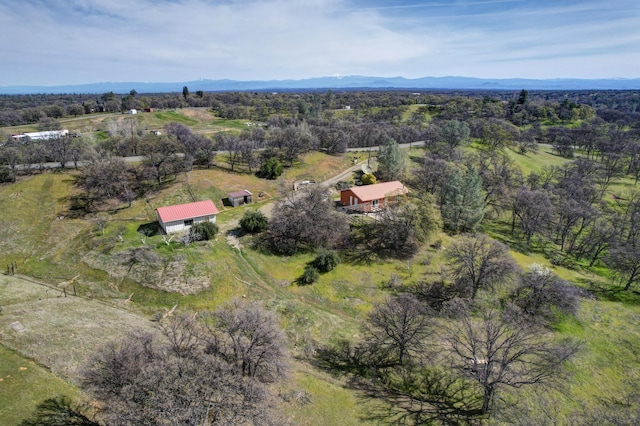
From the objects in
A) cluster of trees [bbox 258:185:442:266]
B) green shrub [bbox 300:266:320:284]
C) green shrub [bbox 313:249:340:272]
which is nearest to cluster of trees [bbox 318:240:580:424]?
cluster of trees [bbox 258:185:442:266]

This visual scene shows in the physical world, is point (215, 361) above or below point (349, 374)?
above

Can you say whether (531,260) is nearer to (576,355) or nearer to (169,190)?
(576,355)

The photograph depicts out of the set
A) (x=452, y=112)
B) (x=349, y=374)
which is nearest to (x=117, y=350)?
(x=349, y=374)

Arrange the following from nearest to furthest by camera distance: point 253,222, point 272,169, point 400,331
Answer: point 400,331 → point 253,222 → point 272,169

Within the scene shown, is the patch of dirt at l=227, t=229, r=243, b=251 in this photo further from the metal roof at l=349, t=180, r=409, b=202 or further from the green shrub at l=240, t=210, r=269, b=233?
the metal roof at l=349, t=180, r=409, b=202

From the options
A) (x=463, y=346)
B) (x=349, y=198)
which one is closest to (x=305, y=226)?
(x=349, y=198)

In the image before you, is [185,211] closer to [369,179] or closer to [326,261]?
[326,261]
